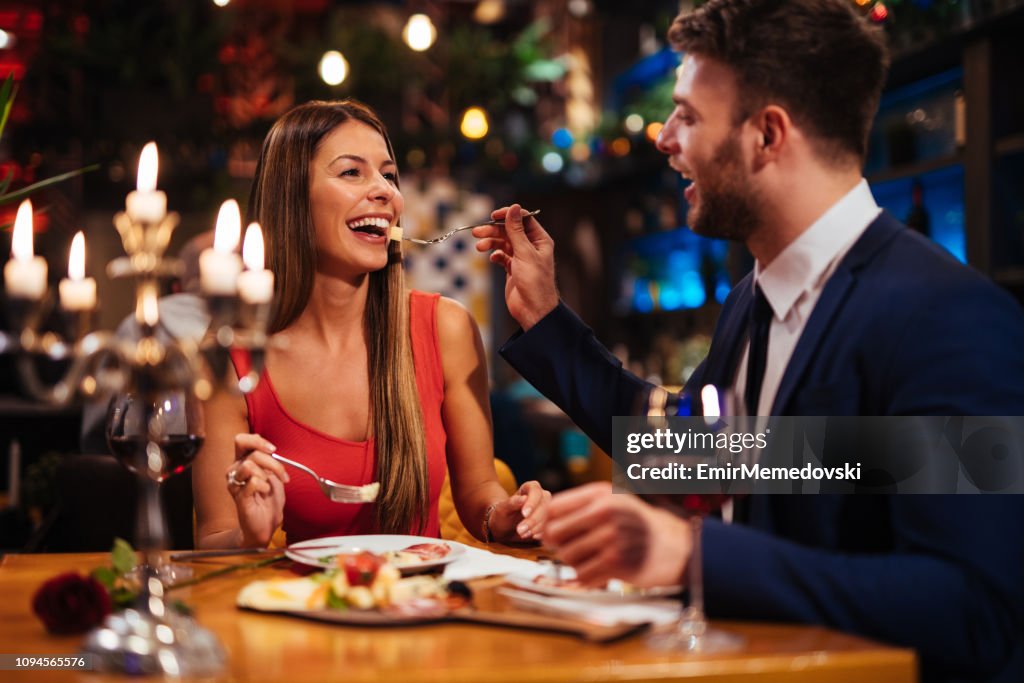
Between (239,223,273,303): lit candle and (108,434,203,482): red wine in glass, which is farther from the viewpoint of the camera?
(108,434,203,482): red wine in glass

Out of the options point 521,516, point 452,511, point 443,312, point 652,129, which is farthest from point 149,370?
point 652,129

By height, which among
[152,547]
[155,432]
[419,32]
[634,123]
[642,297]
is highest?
[419,32]

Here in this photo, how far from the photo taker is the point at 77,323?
3.37ft

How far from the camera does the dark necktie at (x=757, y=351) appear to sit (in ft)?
4.69

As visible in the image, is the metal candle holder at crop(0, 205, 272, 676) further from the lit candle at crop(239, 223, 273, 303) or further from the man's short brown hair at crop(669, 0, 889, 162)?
the man's short brown hair at crop(669, 0, 889, 162)

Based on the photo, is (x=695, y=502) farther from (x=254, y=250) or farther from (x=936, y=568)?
(x=254, y=250)

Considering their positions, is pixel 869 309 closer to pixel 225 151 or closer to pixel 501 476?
pixel 501 476

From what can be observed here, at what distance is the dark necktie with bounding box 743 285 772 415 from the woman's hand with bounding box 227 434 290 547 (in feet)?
2.27

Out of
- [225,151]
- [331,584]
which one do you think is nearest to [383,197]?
[331,584]

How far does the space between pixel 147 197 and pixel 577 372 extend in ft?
3.00

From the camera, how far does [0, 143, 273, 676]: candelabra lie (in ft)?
3.05

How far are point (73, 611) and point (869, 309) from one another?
0.98 m

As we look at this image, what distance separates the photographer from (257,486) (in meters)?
1.48

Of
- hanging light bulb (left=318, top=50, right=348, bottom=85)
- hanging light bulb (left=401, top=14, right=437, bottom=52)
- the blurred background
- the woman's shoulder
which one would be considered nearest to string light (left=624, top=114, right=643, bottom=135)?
the blurred background
